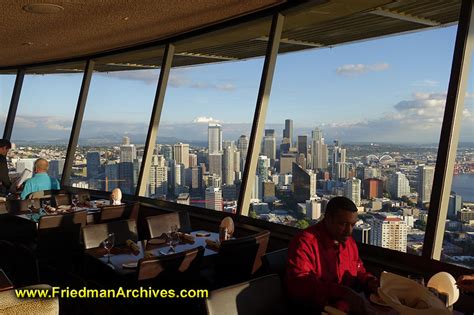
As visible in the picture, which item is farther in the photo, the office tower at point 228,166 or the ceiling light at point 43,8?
the office tower at point 228,166

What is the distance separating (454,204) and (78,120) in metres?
6.93

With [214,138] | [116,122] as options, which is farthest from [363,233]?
[116,122]

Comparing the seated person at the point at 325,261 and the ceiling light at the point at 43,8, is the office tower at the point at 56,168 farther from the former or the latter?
the seated person at the point at 325,261

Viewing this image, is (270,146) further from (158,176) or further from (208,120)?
(158,176)

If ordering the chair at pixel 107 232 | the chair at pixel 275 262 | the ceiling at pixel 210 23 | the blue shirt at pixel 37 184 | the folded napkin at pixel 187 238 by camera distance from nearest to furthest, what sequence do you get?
the chair at pixel 275 262 → the chair at pixel 107 232 → the folded napkin at pixel 187 238 → the ceiling at pixel 210 23 → the blue shirt at pixel 37 184

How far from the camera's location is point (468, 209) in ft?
10.9

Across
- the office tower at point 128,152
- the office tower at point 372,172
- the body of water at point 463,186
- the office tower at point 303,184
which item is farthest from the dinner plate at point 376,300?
the office tower at point 128,152

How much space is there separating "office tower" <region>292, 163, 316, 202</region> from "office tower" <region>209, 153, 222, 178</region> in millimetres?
1282

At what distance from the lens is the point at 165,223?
14.4 ft

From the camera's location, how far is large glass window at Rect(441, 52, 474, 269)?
10.8 feet

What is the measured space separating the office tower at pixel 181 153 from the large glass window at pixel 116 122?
62 cm

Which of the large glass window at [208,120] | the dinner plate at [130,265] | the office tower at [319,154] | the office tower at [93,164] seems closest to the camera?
the dinner plate at [130,265]

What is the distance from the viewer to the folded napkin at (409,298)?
1.68 meters

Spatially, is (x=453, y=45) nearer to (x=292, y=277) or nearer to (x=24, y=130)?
(x=292, y=277)
